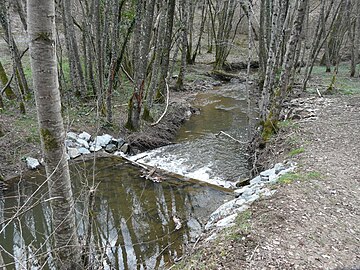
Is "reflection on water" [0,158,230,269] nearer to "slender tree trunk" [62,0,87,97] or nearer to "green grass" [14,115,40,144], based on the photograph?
"green grass" [14,115,40,144]

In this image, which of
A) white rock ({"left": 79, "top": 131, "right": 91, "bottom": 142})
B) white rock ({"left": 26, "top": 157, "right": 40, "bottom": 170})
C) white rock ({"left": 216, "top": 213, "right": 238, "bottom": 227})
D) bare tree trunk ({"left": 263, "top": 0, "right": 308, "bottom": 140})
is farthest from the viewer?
white rock ({"left": 79, "top": 131, "right": 91, "bottom": 142})

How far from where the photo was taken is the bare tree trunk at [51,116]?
8.75 ft

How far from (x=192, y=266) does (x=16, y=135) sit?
21.0 ft

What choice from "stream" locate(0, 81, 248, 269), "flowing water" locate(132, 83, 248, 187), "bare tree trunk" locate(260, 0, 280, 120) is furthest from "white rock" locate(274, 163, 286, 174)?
"bare tree trunk" locate(260, 0, 280, 120)

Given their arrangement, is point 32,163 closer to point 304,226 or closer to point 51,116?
point 51,116

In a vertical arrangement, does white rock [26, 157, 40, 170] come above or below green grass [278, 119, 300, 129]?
below

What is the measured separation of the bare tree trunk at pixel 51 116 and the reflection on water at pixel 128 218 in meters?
0.40

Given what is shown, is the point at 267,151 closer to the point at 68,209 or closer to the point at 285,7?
the point at 285,7

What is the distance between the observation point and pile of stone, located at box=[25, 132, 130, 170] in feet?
27.9

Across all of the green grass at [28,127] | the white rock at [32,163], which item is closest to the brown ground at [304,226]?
the white rock at [32,163]

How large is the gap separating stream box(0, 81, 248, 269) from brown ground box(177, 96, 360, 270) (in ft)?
3.88

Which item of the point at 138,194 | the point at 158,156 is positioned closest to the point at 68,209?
the point at 138,194

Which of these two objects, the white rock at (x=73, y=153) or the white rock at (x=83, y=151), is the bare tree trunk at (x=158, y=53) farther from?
the white rock at (x=73, y=153)

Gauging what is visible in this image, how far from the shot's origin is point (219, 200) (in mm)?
6527
